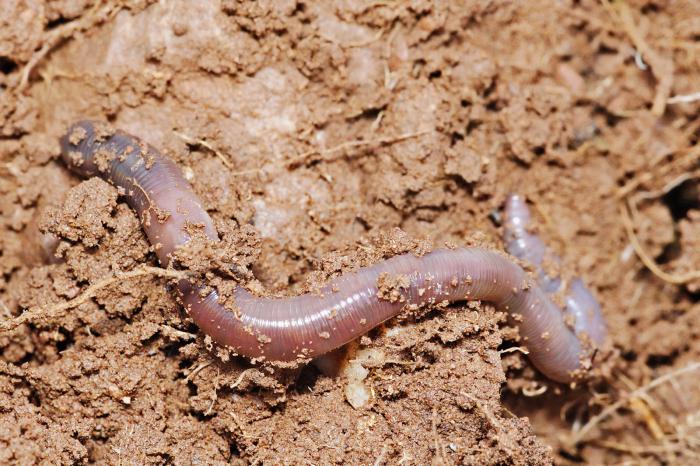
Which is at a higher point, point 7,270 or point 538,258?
point 7,270

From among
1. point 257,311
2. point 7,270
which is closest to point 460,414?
point 257,311

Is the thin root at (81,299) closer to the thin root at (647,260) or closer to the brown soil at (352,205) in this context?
Result: the brown soil at (352,205)

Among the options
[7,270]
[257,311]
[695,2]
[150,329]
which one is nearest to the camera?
[257,311]

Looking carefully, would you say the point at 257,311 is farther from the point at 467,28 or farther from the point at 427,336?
the point at 467,28

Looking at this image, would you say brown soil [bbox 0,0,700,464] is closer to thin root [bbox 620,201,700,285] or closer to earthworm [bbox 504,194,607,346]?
thin root [bbox 620,201,700,285]

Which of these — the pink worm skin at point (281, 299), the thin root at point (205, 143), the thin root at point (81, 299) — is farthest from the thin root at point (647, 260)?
the thin root at point (81, 299)

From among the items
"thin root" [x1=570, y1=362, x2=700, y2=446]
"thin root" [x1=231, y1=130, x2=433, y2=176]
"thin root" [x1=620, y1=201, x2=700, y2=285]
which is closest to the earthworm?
"thin root" [x1=570, y1=362, x2=700, y2=446]
